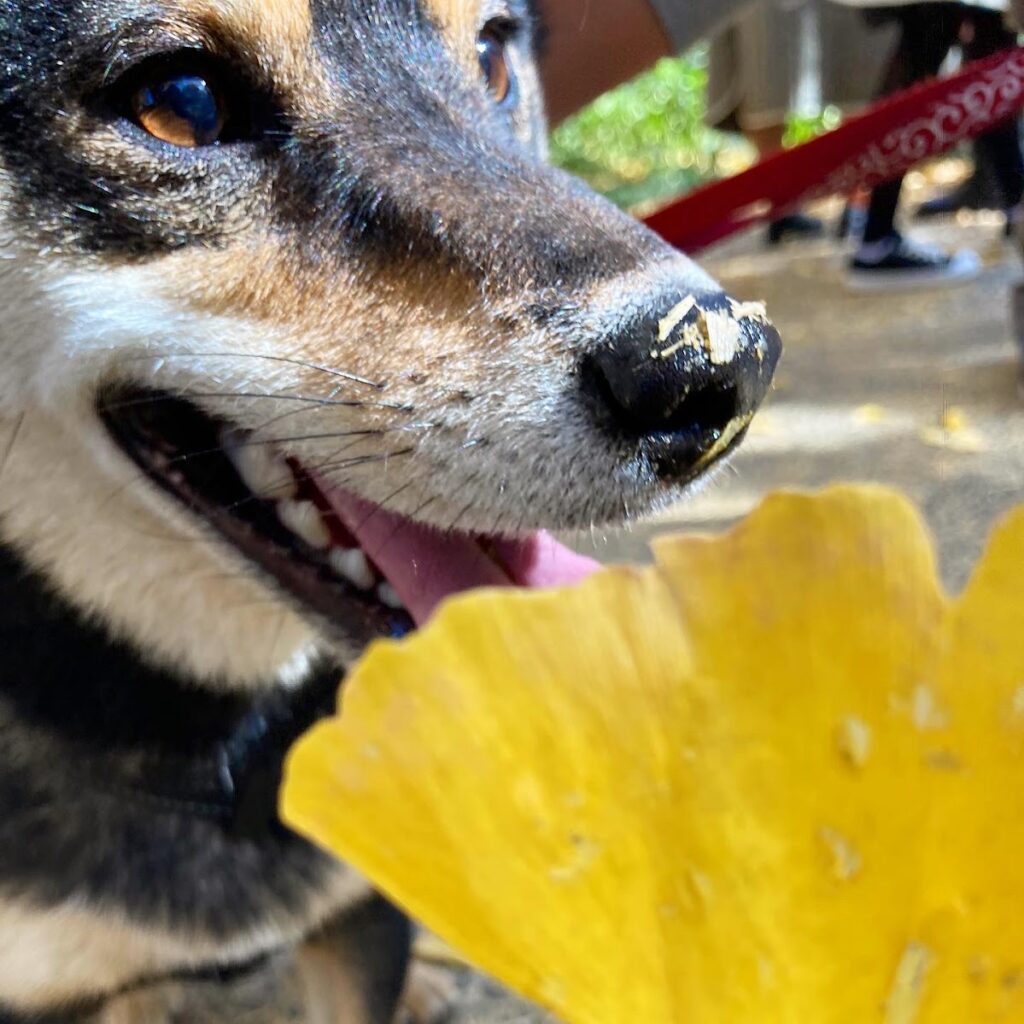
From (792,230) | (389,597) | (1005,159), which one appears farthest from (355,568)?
(792,230)

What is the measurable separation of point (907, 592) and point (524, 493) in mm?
362

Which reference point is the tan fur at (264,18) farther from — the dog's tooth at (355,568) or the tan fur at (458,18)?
the dog's tooth at (355,568)

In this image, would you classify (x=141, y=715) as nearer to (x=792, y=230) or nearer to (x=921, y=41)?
(x=921, y=41)

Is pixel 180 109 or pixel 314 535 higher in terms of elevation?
pixel 180 109

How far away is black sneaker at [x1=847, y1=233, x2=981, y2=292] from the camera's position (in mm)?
3186

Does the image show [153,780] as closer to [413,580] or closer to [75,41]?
[413,580]

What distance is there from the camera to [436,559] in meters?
0.71

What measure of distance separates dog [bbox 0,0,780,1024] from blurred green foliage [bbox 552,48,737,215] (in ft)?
17.8

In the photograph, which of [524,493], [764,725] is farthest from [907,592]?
[524,493]

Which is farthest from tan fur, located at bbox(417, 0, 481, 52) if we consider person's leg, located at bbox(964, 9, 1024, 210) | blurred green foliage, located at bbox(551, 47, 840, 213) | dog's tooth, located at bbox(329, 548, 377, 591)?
blurred green foliage, located at bbox(551, 47, 840, 213)

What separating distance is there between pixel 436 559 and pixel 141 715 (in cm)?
39

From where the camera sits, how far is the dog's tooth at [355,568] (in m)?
0.72

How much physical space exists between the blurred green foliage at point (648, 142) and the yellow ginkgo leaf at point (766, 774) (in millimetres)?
5803

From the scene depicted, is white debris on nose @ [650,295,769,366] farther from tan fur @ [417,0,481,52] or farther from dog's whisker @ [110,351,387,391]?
tan fur @ [417,0,481,52]
